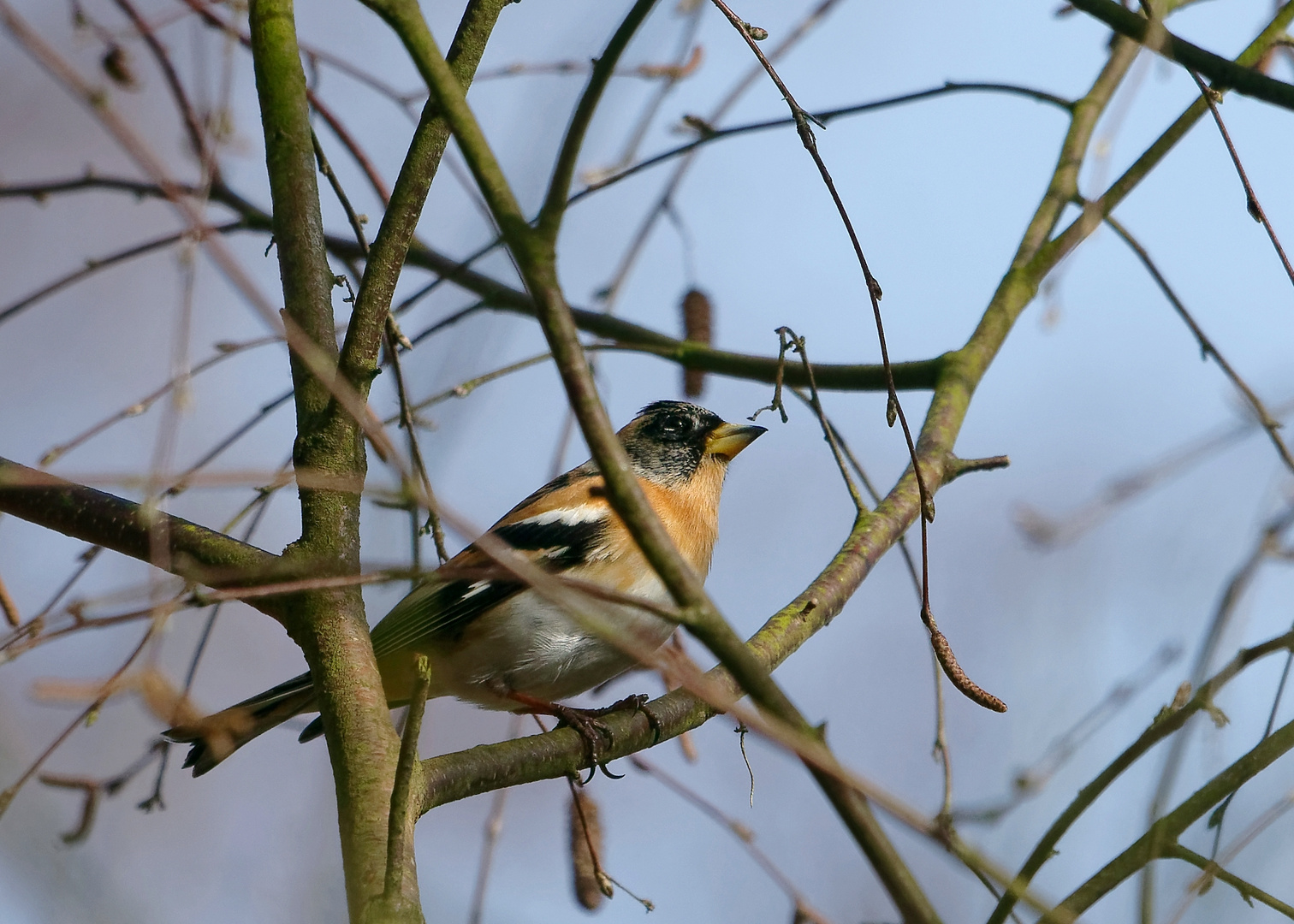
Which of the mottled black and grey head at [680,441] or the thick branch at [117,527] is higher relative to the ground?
the mottled black and grey head at [680,441]

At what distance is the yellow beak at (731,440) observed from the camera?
18.5 ft

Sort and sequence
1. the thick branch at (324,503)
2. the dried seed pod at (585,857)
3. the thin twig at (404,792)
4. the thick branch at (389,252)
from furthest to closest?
1. the dried seed pod at (585,857)
2. the thick branch at (389,252)
3. the thick branch at (324,503)
4. the thin twig at (404,792)

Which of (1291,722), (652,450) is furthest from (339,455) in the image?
(652,450)

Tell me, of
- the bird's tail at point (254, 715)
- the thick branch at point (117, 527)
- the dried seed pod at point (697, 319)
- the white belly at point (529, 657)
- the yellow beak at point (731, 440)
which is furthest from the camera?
the yellow beak at point (731, 440)

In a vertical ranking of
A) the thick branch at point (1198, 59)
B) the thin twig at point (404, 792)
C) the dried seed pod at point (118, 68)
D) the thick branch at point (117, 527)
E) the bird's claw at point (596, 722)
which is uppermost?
the dried seed pod at point (118, 68)

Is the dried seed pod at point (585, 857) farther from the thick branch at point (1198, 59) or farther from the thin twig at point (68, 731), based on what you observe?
the thick branch at point (1198, 59)

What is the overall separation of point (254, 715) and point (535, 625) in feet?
3.58

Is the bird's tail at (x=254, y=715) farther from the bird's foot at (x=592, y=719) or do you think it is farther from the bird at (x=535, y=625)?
the bird's foot at (x=592, y=719)

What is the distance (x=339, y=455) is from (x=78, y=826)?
58.3 inches

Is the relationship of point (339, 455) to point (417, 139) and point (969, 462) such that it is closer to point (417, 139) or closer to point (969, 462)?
point (417, 139)

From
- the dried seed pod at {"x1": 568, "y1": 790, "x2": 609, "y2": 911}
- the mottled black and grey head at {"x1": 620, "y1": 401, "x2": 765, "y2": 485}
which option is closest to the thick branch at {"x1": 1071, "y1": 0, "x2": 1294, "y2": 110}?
→ the dried seed pod at {"x1": 568, "y1": 790, "x2": 609, "y2": 911}

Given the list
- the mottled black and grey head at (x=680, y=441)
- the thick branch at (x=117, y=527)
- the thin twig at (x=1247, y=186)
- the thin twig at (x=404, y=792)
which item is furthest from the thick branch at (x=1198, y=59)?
the mottled black and grey head at (x=680, y=441)

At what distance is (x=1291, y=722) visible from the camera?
2262 millimetres

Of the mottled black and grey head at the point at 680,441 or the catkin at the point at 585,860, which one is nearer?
the catkin at the point at 585,860
